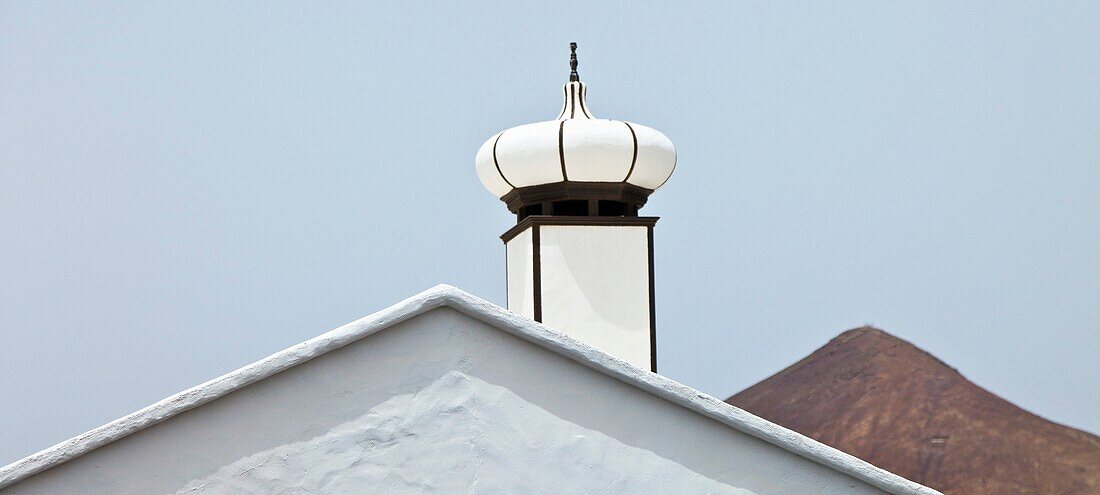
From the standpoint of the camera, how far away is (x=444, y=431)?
213 inches

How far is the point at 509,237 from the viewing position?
10320 millimetres

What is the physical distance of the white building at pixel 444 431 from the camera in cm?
526

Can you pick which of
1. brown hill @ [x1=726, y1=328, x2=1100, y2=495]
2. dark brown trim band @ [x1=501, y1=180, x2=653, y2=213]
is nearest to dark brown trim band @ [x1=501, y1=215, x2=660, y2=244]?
dark brown trim band @ [x1=501, y1=180, x2=653, y2=213]

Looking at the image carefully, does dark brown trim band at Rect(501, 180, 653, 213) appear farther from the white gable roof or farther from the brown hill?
the brown hill

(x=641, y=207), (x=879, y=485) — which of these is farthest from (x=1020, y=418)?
(x=879, y=485)

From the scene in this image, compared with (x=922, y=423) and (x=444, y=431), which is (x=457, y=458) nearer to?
(x=444, y=431)

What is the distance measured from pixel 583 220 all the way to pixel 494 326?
4240 millimetres

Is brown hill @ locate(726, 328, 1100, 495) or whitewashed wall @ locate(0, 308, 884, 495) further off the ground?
whitewashed wall @ locate(0, 308, 884, 495)

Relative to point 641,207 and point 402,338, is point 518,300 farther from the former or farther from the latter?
point 402,338

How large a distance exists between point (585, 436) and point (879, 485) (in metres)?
1.21

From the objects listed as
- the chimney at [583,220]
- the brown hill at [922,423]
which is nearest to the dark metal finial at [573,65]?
the chimney at [583,220]

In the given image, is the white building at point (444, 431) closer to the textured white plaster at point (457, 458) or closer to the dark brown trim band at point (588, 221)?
the textured white plaster at point (457, 458)

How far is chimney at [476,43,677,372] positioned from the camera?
9625mm

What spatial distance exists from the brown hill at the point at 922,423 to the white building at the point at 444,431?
16165 mm
